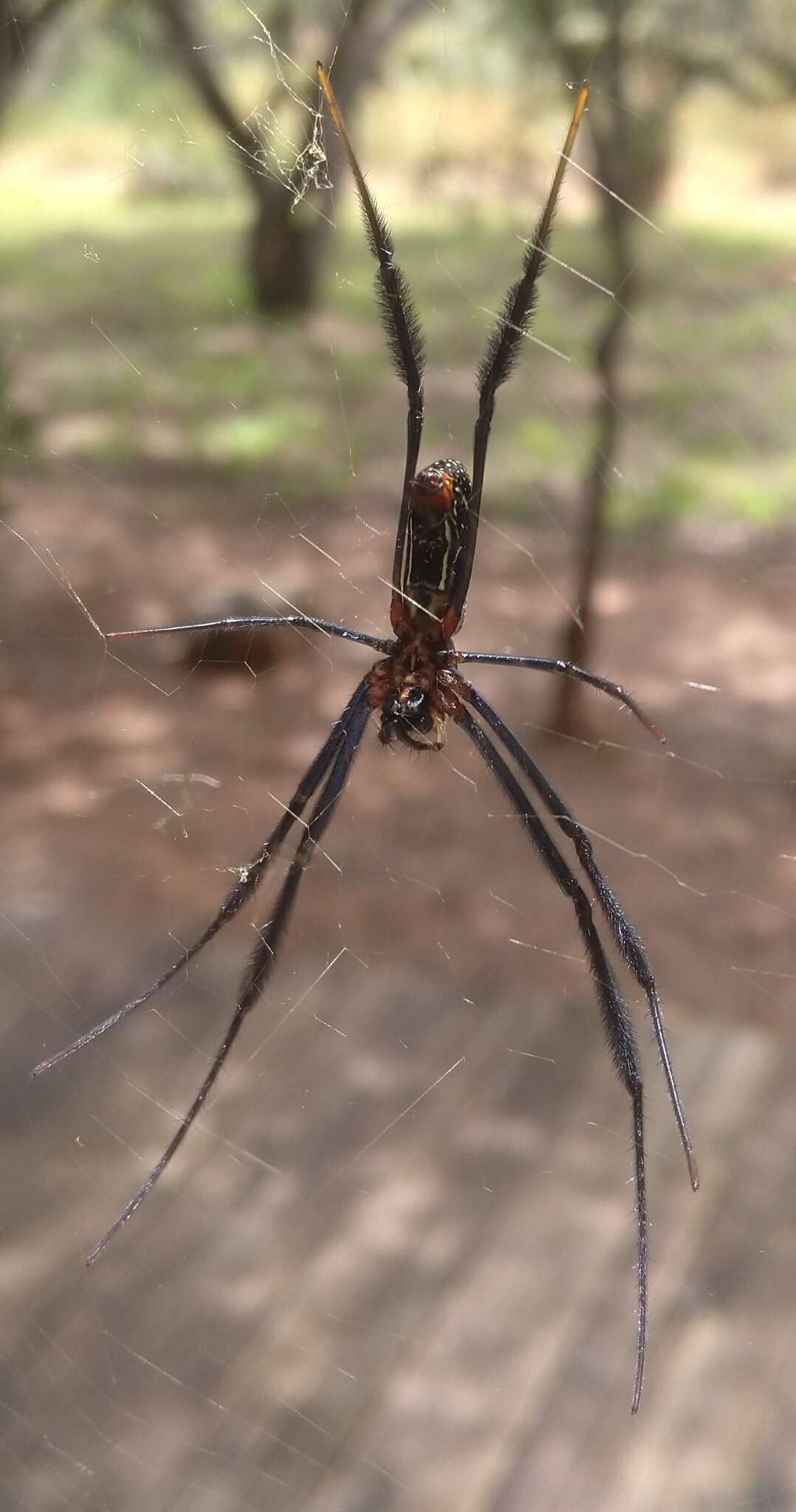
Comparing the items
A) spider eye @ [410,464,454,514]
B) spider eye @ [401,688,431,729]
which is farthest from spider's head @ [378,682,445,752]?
spider eye @ [410,464,454,514]

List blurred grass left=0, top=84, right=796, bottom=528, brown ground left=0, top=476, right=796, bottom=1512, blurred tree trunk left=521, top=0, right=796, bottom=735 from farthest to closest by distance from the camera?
1. blurred tree trunk left=521, top=0, right=796, bottom=735
2. blurred grass left=0, top=84, right=796, bottom=528
3. brown ground left=0, top=476, right=796, bottom=1512

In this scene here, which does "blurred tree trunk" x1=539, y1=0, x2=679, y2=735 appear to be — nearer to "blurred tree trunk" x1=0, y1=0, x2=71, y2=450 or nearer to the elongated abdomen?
"blurred tree trunk" x1=0, y1=0, x2=71, y2=450

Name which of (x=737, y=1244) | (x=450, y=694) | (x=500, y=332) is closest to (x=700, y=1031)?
(x=737, y=1244)

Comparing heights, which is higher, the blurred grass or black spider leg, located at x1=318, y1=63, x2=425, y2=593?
black spider leg, located at x1=318, y1=63, x2=425, y2=593

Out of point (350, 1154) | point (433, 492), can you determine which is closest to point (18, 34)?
point (433, 492)

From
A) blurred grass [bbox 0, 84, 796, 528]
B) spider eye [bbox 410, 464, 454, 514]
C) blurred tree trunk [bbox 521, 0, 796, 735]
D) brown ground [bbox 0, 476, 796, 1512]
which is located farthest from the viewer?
blurred tree trunk [bbox 521, 0, 796, 735]

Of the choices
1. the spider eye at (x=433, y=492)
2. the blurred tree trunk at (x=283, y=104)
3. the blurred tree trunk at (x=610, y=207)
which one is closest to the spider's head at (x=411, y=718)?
the spider eye at (x=433, y=492)

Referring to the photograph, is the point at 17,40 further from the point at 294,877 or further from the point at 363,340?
the point at 294,877
